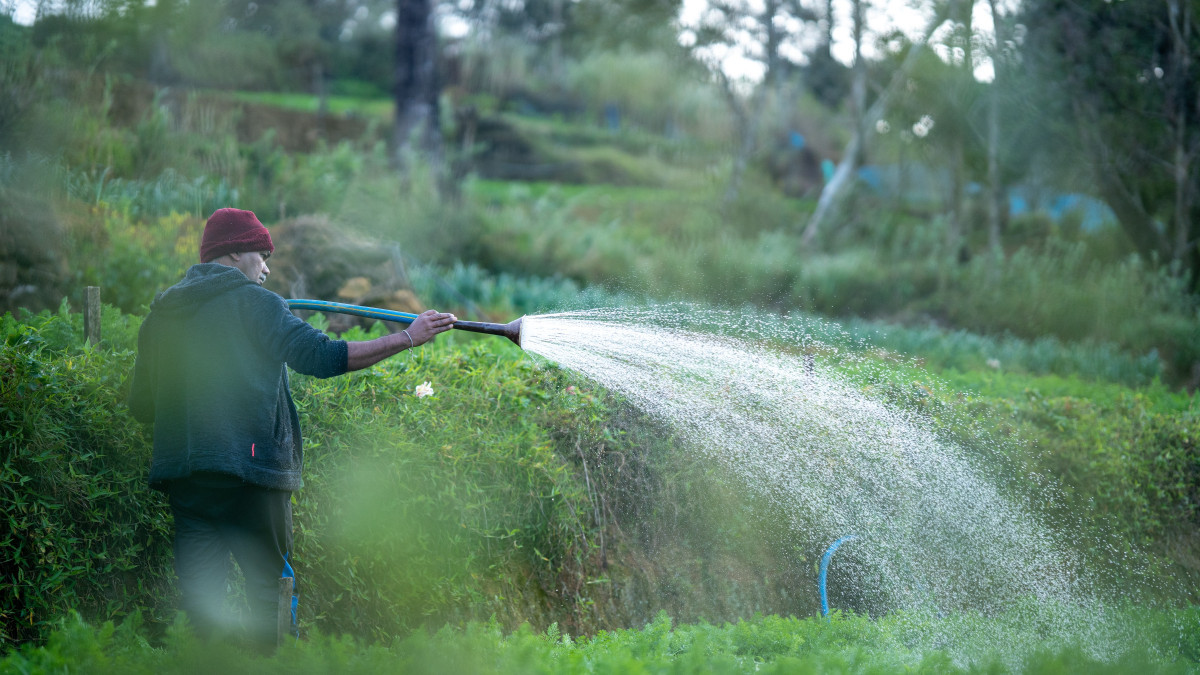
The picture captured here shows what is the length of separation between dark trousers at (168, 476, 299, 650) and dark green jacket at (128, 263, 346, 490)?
0.30ft

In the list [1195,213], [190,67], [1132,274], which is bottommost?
[1132,274]

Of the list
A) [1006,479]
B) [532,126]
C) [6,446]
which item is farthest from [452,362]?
[532,126]

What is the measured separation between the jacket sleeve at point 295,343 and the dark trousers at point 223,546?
46 centimetres

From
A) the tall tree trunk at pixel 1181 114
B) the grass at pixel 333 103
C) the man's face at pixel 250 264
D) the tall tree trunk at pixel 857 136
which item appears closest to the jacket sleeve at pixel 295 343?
the man's face at pixel 250 264

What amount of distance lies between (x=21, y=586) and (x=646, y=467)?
2.87m

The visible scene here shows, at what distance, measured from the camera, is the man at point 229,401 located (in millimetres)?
2938

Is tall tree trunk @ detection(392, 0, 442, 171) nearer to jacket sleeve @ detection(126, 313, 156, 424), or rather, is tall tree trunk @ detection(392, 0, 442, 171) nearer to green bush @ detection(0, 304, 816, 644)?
green bush @ detection(0, 304, 816, 644)

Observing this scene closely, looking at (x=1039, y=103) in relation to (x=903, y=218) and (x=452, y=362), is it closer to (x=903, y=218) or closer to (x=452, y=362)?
(x=903, y=218)

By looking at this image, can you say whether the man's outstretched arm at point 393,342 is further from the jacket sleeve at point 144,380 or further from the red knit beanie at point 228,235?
the jacket sleeve at point 144,380

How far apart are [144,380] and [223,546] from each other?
25.2 inches

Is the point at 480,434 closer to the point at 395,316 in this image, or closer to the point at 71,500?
the point at 395,316

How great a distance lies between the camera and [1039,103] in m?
12.9

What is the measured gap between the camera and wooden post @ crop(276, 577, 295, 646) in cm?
306

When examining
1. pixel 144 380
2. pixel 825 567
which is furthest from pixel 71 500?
pixel 825 567
